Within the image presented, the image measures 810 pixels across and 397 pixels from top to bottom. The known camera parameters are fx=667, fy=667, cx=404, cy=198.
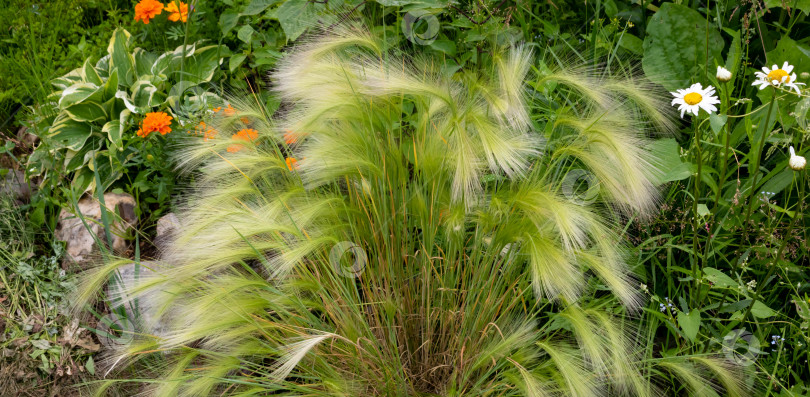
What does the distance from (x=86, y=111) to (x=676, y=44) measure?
6.95 feet

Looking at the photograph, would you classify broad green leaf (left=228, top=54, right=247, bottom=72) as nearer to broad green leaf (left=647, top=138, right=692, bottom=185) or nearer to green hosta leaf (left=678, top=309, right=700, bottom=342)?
broad green leaf (left=647, top=138, right=692, bottom=185)

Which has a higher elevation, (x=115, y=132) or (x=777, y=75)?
(x=777, y=75)

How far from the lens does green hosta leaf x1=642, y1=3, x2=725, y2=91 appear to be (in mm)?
2193

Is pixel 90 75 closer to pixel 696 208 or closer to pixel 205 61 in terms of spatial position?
pixel 205 61

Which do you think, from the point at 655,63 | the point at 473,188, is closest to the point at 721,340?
the point at 473,188

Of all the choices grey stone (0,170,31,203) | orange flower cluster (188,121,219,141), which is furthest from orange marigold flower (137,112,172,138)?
grey stone (0,170,31,203)

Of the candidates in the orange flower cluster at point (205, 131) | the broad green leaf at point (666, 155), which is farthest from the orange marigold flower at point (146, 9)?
the broad green leaf at point (666, 155)

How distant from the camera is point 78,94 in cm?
247

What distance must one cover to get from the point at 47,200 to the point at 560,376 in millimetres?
1955

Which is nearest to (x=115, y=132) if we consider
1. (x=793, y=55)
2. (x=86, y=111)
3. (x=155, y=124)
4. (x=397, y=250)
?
(x=86, y=111)

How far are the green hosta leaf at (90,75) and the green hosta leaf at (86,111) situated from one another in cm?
14

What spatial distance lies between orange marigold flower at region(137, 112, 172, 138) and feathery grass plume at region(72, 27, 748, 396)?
0.46 m

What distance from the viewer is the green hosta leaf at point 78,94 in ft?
8.01

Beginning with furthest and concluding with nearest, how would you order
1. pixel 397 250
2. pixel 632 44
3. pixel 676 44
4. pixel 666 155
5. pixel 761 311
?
pixel 632 44, pixel 676 44, pixel 666 155, pixel 397 250, pixel 761 311
